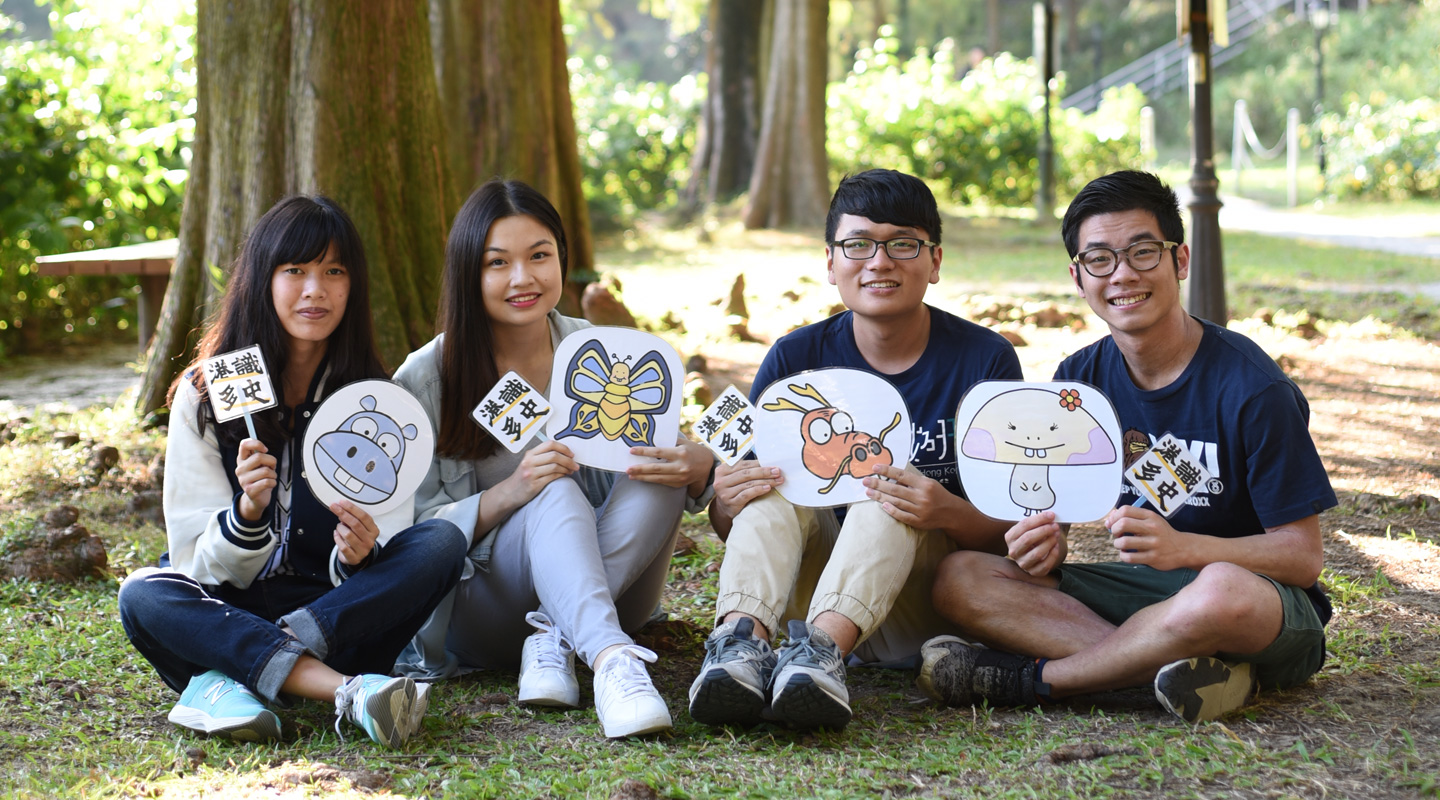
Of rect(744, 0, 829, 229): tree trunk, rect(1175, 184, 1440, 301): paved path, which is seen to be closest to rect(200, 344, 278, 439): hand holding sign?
rect(1175, 184, 1440, 301): paved path

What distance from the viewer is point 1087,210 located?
7.82 ft

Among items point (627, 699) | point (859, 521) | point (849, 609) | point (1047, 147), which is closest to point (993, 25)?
point (1047, 147)

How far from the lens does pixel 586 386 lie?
264cm

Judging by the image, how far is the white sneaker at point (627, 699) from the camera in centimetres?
216

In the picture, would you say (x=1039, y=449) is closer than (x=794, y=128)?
Yes

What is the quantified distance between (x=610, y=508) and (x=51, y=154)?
554 centimetres

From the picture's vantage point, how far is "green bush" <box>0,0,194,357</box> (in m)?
6.44

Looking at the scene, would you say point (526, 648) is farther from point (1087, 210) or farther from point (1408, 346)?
point (1408, 346)

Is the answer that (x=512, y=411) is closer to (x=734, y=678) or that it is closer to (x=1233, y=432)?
(x=734, y=678)

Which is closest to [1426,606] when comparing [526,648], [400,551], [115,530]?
[526,648]

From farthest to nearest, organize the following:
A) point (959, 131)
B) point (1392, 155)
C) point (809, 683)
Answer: point (1392, 155), point (959, 131), point (809, 683)

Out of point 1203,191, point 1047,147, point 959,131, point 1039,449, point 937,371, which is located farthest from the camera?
point 959,131

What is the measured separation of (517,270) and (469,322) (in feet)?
0.53

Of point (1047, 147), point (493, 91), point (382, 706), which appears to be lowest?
point (382, 706)
